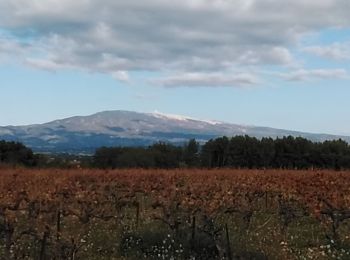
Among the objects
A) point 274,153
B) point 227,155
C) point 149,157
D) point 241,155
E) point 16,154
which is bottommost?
point 16,154

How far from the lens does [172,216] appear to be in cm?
1214

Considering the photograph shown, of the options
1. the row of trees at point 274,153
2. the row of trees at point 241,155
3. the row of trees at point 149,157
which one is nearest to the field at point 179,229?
the row of trees at point 149,157

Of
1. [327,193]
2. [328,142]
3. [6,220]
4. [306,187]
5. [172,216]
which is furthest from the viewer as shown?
[328,142]

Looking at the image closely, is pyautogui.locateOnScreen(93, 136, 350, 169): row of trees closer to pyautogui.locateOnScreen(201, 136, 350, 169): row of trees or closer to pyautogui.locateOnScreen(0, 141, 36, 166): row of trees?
pyautogui.locateOnScreen(201, 136, 350, 169): row of trees

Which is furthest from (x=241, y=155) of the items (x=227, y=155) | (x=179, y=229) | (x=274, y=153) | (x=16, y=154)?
(x=179, y=229)

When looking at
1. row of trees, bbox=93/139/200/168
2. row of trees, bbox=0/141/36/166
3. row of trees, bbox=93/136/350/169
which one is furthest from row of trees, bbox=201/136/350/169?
row of trees, bbox=0/141/36/166

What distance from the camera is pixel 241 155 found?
66750 millimetres

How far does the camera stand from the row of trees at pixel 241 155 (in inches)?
2398

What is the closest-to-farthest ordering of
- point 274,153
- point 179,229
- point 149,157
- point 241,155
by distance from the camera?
point 179,229 < point 149,157 < point 274,153 < point 241,155

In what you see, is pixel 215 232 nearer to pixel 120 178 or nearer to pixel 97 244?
pixel 97 244

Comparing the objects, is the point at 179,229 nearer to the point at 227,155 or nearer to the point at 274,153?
the point at 274,153

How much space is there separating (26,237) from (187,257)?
126 inches

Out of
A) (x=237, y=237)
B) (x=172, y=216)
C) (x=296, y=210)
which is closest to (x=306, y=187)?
(x=296, y=210)

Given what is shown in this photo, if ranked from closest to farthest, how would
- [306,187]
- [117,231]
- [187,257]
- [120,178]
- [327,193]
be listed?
[187,257] → [117,231] → [327,193] → [306,187] → [120,178]
